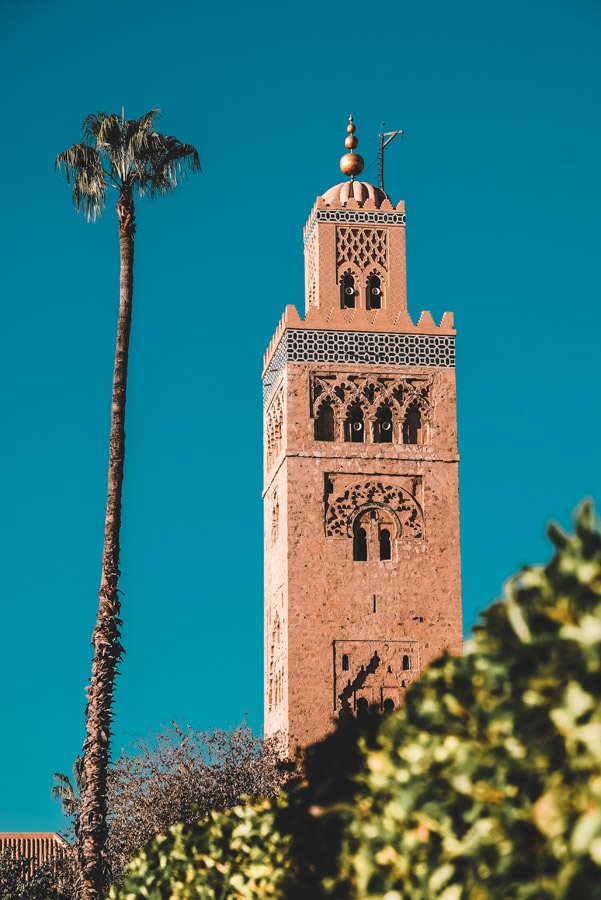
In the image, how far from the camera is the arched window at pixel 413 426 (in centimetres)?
3294

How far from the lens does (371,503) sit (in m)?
32.1

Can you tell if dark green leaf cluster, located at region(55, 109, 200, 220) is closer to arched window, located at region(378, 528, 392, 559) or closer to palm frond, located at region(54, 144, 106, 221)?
palm frond, located at region(54, 144, 106, 221)

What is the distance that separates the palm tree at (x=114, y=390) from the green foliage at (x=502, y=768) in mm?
9545

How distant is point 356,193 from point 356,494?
8062mm

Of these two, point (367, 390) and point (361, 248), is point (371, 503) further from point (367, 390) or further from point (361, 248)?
point (361, 248)

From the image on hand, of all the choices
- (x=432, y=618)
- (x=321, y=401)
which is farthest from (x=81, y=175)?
(x=432, y=618)

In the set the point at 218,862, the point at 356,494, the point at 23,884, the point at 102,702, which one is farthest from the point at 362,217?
the point at 218,862

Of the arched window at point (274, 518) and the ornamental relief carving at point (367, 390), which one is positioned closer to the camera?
the ornamental relief carving at point (367, 390)

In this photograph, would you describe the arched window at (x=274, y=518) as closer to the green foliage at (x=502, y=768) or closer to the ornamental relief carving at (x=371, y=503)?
the ornamental relief carving at (x=371, y=503)

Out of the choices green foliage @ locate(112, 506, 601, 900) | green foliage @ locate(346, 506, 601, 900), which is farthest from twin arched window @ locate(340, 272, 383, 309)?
green foliage @ locate(346, 506, 601, 900)

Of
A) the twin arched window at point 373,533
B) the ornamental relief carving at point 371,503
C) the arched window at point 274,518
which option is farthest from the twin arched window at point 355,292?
the twin arched window at point 373,533

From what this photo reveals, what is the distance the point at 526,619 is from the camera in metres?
5.96

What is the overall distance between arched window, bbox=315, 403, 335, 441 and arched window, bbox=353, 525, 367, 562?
7.24 ft

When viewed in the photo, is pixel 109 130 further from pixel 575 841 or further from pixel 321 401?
pixel 575 841
